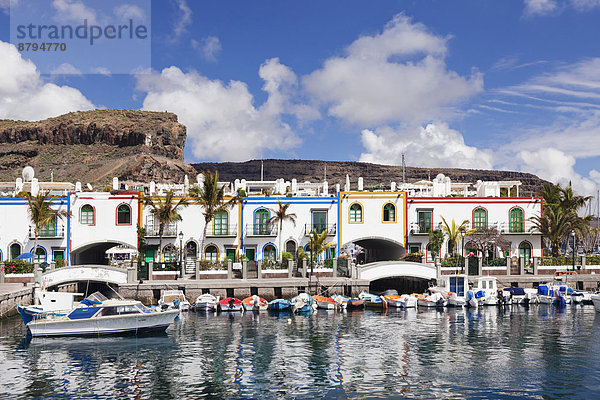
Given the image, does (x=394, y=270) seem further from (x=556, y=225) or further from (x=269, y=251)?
→ (x=556, y=225)

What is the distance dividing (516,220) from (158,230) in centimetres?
3602

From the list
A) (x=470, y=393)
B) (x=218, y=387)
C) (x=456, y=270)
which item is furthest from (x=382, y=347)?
(x=456, y=270)

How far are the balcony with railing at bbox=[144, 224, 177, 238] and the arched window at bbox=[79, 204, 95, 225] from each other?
5255 mm

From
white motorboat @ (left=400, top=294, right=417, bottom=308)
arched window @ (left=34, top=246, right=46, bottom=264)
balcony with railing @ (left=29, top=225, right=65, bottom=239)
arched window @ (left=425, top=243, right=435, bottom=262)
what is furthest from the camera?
arched window @ (left=425, top=243, right=435, bottom=262)

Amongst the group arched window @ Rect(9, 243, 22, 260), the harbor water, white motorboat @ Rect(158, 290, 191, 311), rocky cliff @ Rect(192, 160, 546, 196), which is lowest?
the harbor water

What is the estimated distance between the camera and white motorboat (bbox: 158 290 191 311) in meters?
39.4

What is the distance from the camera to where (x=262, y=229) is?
53594 millimetres

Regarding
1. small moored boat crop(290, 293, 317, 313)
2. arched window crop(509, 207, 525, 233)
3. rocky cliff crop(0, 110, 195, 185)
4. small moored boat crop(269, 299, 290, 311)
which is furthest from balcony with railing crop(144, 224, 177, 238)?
rocky cliff crop(0, 110, 195, 185)

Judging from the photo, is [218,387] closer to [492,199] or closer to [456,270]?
[456,270]

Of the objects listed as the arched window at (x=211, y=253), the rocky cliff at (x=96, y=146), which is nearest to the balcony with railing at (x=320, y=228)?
the arched window at (x=211, y=253)

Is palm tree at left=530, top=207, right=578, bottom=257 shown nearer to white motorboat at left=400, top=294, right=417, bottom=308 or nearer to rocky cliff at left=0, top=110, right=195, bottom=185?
white motorboat at left=400, top=294, right=417, bottom=308

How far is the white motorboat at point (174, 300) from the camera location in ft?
129

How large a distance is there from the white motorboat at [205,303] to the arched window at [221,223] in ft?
43.1

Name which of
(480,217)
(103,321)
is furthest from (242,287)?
(480,217)
